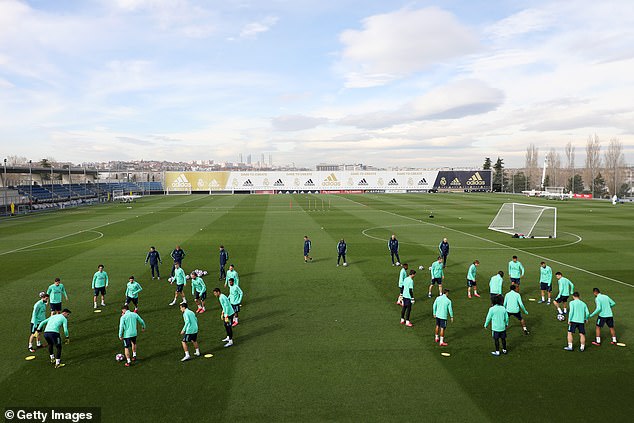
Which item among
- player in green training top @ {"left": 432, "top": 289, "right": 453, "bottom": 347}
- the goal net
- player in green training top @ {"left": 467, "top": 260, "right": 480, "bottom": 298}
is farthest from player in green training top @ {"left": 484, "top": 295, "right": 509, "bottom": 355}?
the goal net

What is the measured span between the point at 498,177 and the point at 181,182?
3450 inches

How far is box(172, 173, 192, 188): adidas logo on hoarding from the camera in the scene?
108m

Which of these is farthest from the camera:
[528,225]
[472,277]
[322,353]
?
[528,225]

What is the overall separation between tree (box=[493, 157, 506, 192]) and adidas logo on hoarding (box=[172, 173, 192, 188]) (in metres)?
84.1

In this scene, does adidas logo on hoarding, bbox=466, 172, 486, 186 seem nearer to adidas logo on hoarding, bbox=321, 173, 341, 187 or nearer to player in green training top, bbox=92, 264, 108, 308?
adidas logo on hoarding, bbox=321, 173, 341, 187

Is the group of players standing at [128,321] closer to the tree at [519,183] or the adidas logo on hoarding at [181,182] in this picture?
the adidas logo on hoarding at [181,182]

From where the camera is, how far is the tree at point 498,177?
11411cm

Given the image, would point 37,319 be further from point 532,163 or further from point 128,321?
point 532,163

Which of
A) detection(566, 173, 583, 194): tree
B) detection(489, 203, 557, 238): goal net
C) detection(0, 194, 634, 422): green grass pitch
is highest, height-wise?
detection(566, 173, 583, 194): tree

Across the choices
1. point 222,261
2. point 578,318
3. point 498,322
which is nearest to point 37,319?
point 222,261

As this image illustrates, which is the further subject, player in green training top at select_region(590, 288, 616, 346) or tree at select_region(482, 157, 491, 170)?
tree at select_region(482, 157, 491, 170)

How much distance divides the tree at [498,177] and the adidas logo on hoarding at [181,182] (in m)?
84.1

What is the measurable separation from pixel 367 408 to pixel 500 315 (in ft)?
15.3

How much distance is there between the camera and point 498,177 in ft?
381
